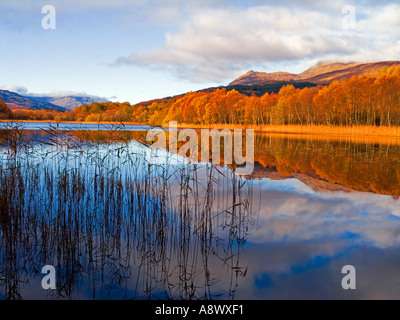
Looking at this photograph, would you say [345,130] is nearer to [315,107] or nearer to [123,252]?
[315,107]

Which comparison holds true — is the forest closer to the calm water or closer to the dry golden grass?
the dry golden grass

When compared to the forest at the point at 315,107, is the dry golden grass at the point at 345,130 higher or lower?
lower

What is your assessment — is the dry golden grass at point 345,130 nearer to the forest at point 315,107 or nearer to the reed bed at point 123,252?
the forest at point 315,107

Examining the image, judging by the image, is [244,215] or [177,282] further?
[244,215]

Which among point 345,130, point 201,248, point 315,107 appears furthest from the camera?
point 315,107

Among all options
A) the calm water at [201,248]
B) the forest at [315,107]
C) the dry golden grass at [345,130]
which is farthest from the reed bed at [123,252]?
the forest at [315,107]

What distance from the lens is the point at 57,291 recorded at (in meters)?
3.91

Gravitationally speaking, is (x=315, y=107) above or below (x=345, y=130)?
above

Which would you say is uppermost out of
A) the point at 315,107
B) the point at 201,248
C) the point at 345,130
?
the point at 315,107

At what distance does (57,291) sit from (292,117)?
59.5 m

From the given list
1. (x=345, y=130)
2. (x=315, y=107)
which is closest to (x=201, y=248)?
(x=345, y=130)
